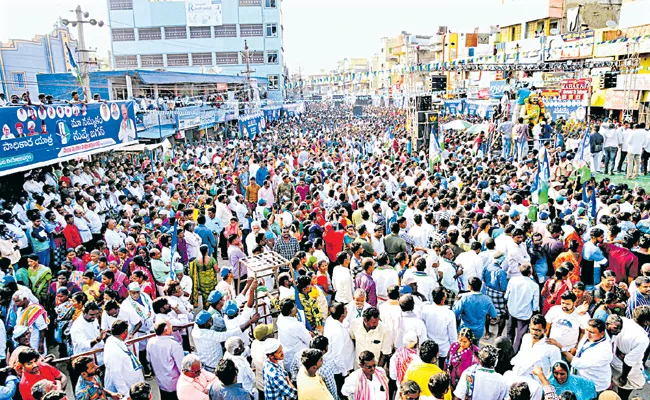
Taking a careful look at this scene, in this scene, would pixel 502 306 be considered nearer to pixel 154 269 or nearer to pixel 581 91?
pixel 154 269

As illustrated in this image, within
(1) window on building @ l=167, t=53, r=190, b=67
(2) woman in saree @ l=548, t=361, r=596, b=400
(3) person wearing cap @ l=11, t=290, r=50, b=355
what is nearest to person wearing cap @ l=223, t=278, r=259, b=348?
(3) person wearing cap @ l=11, t=290, r=50, b=355

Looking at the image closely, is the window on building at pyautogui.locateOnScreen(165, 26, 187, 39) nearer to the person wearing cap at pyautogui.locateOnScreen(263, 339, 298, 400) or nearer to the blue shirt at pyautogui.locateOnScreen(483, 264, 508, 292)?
the blue shirt at pyautogui.locateOnScreen(483, 264, 508, 292)

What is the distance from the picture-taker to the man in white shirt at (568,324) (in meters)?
4.08

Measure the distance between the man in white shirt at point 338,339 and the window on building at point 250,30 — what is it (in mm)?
46278

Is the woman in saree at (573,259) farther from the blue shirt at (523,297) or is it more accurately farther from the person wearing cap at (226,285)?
the person wearing cap at (226,285)

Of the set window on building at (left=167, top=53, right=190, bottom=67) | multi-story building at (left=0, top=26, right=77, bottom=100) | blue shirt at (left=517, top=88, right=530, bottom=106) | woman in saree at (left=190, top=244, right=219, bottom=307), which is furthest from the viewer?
window on building at (left=167, top=53, right=190, bottom=67)

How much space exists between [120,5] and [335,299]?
49.3 meters

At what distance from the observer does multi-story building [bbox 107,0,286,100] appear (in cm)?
4625

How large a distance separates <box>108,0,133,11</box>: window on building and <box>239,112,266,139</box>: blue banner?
28817mm

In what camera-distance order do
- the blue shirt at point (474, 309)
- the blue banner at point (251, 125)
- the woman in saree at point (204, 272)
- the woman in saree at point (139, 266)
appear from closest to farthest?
the blue shirt at point (474, 309) < the woman in saree at point (139, 266) < the woman in saree at point (204, 272) < the blue banner at point (251, 125)

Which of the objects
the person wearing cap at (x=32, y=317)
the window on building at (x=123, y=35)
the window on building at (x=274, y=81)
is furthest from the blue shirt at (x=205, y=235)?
the window on building at (x=123, y=35)

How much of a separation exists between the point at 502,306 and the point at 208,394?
3.30 m

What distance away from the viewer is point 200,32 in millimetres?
46875

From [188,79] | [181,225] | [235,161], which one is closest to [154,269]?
[181,225]
